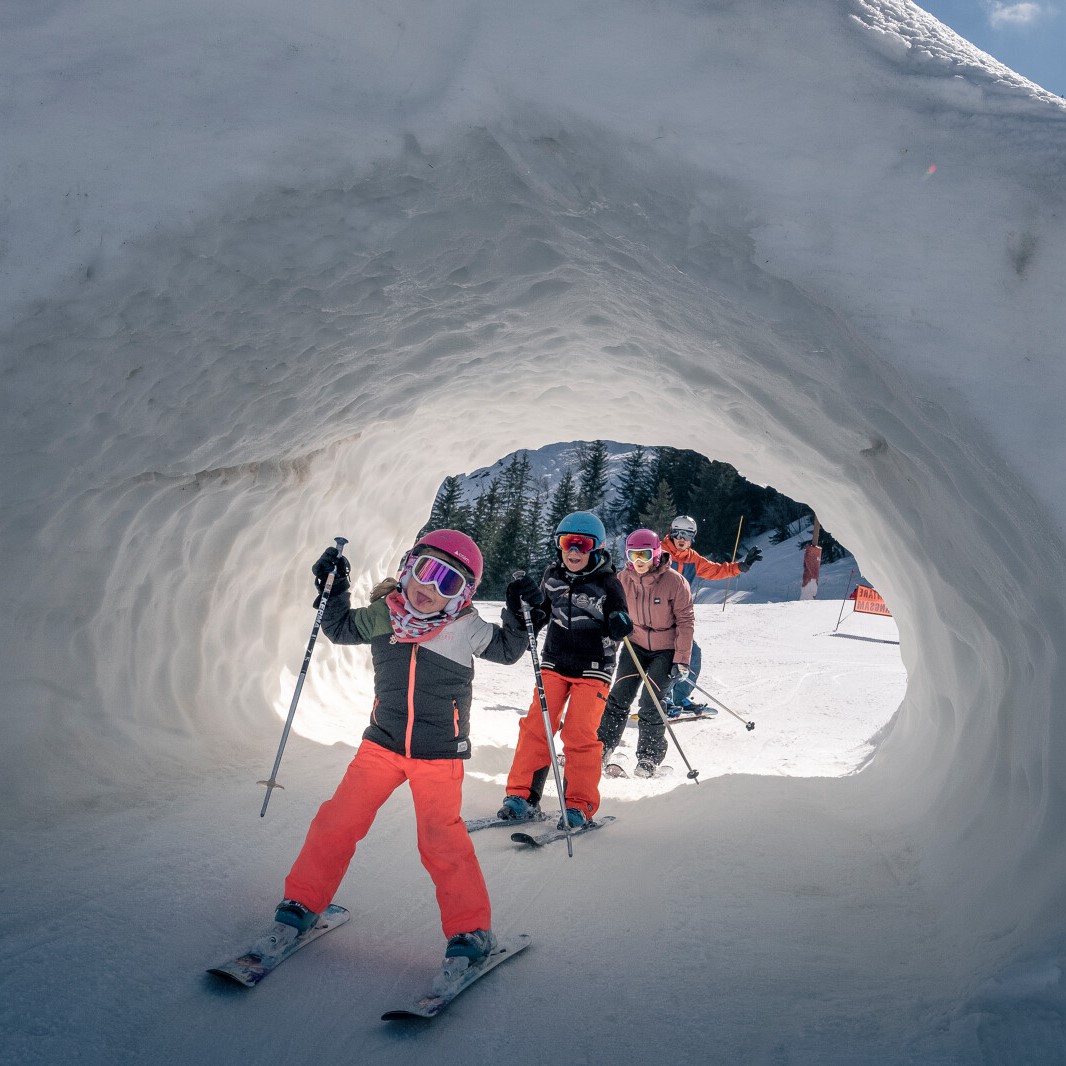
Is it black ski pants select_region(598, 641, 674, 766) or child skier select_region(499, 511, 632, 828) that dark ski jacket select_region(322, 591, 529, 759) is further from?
black ski pants select_region(598, 641, 674, 766)

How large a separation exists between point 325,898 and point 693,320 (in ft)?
10.2

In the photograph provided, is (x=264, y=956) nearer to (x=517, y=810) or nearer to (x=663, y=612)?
(x=517, y=810)

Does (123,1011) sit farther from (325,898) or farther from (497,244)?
(497,244)

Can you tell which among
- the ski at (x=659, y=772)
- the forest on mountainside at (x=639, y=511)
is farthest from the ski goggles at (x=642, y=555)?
the forest on mountainside at (x=639, y=511)

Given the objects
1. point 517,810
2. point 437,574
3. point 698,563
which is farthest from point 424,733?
point 698,563

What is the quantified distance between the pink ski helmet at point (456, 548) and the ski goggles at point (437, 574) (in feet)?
0.15

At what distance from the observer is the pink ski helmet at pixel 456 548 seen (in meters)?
3.08

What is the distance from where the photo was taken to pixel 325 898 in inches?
111

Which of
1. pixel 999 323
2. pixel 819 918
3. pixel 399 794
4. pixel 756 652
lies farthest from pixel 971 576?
pixel 756 652

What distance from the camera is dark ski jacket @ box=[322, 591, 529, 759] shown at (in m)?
2.97

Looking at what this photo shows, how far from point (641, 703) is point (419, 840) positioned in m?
3.63

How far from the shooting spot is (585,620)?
470 centimetres

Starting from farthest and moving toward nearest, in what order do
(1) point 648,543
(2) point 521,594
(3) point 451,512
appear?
(3) point 451,512 < (1) point 648,543 < (2) point 521,594

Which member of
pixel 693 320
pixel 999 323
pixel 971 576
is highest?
pixel 693 320
